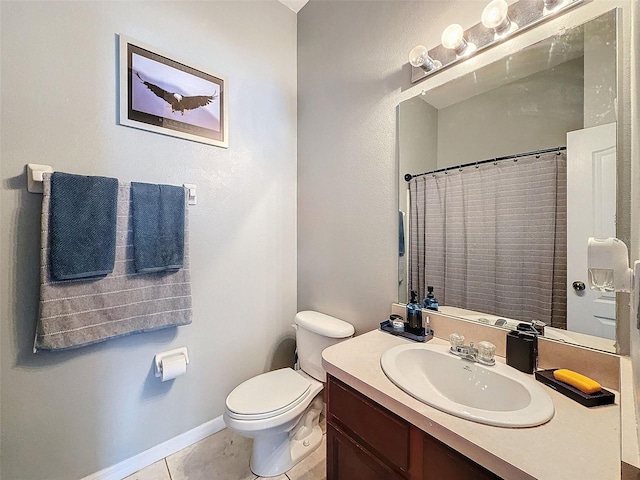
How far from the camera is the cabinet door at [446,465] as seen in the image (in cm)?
63

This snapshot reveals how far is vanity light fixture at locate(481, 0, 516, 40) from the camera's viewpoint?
99 cm

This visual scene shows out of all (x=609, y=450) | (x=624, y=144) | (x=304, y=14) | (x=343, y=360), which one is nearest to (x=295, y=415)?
(x=343, y=360)

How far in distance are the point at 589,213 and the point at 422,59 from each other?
0.92 m

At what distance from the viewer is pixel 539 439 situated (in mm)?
622

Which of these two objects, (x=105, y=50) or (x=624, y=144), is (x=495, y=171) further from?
(x=105, y=50)

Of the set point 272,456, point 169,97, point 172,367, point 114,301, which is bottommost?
point 272,456

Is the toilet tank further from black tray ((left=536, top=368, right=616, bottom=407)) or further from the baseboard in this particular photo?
black tray ((left=536, top=368, right=616, bottom=407))

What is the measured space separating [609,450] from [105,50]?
2279 millimetres

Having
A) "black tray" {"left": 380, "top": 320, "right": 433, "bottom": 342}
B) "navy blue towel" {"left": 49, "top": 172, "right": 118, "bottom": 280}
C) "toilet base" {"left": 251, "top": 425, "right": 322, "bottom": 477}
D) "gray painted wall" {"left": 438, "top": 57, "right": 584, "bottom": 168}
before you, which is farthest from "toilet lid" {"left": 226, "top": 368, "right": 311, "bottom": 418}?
"gray painted wall" {"left": 438, "top": 57, "right": 584, "bottom": 168}

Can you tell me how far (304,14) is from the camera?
1947 millimetres

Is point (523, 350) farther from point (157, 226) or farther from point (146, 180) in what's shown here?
point (146, 180)

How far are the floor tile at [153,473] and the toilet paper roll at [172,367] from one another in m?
0.46

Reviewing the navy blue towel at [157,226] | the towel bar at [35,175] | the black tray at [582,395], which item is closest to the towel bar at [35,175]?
the towel bar at [35,175]

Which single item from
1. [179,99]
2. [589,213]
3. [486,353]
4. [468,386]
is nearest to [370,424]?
[468,386]
